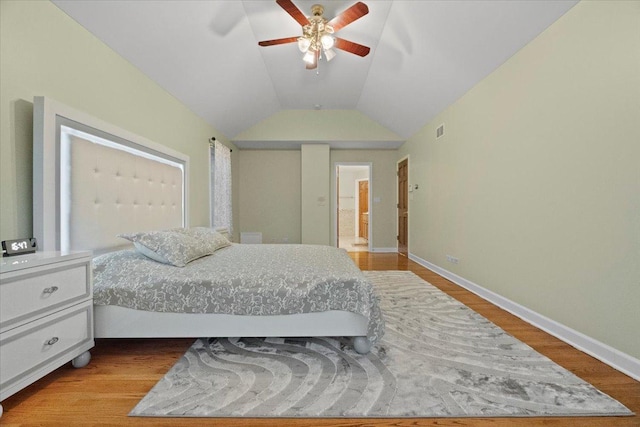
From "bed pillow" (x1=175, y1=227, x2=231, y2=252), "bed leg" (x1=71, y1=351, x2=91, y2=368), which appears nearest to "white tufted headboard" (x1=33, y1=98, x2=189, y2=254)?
"bed pillow" (x1=175, y1=227, x2=231, y2=252)

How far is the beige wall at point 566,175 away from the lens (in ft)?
4.96

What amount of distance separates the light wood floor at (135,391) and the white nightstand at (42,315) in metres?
0.14

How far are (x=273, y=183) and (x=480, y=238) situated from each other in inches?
167

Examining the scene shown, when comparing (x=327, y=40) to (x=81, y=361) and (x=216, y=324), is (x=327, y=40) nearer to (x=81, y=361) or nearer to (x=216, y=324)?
(x=216, y=324)

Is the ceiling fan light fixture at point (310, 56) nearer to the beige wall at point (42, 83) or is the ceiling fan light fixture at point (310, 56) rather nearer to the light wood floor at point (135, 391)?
the beige wall at point (42, 83)

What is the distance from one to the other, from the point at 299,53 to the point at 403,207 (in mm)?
3527

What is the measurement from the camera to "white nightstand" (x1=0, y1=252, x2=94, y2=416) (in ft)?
3.71

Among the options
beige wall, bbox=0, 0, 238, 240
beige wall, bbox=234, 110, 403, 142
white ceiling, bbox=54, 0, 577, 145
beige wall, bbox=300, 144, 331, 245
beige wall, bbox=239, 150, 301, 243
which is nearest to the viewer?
beige wall, bbox=0, 0, 238, 240

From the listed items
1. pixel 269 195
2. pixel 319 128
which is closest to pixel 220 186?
pixel 269 195

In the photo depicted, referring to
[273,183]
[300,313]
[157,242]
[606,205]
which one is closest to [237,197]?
[273,183]

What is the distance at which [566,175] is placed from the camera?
1.87 metres

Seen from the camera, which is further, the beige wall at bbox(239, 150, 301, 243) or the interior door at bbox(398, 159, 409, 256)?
the beige wall at bbox(239, 150, 301, 243)

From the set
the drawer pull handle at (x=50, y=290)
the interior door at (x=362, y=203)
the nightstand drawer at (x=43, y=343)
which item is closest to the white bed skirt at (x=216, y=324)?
the nightstand drawer at (x=43, y=343)

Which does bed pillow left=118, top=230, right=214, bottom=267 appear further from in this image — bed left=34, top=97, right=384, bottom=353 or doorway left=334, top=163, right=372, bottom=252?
doorway left=334, top=163, right=372, bottom=252
